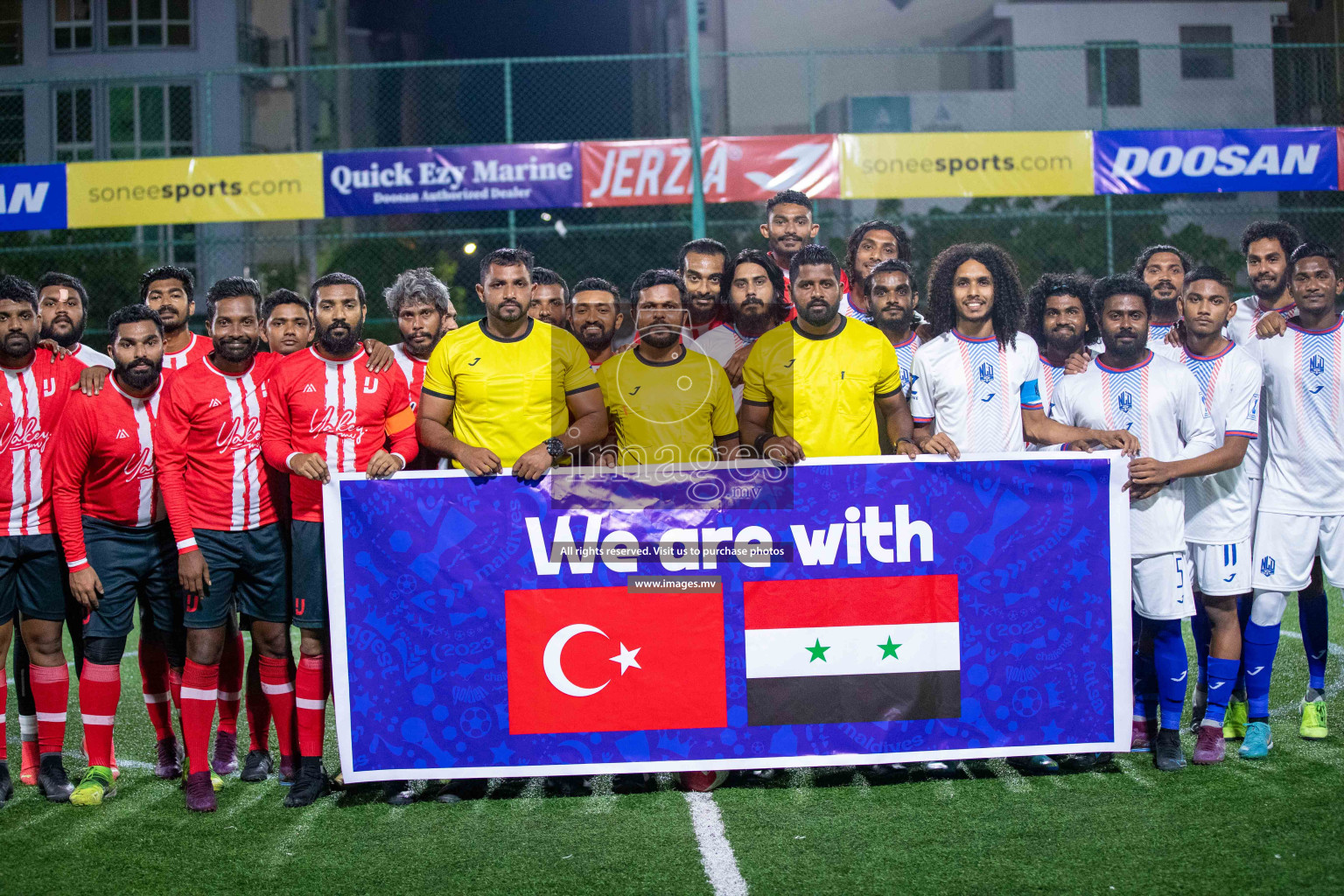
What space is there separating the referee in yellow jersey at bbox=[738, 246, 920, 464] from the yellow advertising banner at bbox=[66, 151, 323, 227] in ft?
31.1

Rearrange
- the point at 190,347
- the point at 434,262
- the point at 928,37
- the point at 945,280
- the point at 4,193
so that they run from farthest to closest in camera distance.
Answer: the point at 928,37, the point at 434,262, the point at 4,193, the point at 190,347, the point at 945,280

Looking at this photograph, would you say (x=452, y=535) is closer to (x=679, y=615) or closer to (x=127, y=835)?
(x=679, y=615)

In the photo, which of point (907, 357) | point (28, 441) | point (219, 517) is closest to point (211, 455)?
point (219, 517)

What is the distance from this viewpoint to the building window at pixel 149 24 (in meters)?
28.4

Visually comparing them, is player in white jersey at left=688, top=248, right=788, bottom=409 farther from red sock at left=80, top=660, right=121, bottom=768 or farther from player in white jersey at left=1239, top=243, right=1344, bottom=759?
red sock at left=80, top=660, right=121, bottom=768

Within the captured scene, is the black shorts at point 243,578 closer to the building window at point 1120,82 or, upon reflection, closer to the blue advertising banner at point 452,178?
the blue advertising banner at point 452,178

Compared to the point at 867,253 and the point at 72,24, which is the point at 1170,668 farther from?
the point at 72,24

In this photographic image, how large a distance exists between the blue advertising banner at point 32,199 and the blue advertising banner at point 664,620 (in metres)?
10.6

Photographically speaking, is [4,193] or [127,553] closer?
[127,553]

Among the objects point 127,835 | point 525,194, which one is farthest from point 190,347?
point 525,194

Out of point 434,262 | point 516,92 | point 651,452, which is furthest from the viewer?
point 516,92

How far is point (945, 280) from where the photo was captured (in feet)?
17.0

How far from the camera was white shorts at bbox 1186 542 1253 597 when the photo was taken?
16.2 ft

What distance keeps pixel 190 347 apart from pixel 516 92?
25116mm
